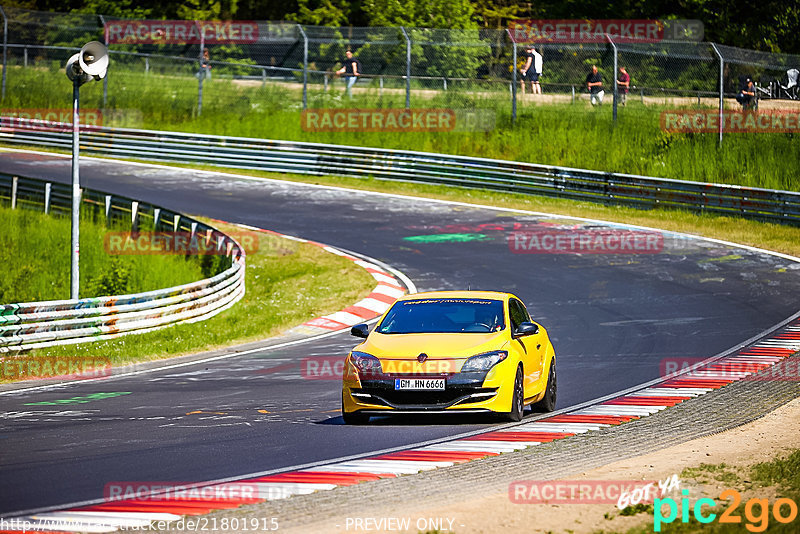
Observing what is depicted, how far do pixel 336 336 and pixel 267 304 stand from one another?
150 inches

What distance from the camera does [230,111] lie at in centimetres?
4209

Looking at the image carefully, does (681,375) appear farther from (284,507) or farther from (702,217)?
(702,217)

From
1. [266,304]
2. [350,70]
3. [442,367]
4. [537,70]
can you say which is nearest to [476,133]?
[537,70]

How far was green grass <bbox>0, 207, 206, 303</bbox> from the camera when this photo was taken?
73.2ft

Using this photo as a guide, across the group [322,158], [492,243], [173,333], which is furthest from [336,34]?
[173,333]

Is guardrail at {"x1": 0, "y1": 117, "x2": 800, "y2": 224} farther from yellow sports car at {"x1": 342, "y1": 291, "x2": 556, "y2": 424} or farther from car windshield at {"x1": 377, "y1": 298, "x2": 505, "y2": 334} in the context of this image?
yellow sports car at {"x1": 342, "y1": 291, "x2": 556, "y2": 424}

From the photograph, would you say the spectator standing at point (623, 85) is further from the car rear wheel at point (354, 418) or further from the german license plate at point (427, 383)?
the german license plate at point (427, 383)

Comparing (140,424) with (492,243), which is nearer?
Result: (140,424)

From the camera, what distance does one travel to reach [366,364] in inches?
461

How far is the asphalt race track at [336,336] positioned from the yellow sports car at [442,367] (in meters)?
0.33

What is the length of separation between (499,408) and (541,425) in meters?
0.66

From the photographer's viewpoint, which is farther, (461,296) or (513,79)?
(513,79)

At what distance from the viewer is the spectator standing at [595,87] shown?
35.3 m

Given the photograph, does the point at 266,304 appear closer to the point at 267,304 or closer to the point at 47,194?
the point at 267,304
